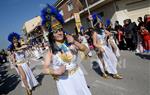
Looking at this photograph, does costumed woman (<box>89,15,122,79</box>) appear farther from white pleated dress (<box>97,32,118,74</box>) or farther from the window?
the window

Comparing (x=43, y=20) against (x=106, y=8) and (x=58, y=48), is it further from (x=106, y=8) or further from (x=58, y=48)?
(x=106, y=8)

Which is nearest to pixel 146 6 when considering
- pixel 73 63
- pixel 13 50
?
pixel 13 50

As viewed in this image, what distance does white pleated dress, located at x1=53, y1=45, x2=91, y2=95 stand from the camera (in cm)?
352

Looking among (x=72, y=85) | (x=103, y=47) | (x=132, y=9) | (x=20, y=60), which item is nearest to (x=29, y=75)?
(x=20, y=60)

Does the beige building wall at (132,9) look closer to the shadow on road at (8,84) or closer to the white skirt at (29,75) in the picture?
the shadow on road at (8,84)

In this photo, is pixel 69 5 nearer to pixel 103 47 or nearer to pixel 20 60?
pixel 20 60

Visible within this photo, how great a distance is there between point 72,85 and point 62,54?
0.48 m

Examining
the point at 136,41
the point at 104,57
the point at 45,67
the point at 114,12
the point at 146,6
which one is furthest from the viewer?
the point at 114,12

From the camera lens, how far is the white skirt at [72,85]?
3531mm

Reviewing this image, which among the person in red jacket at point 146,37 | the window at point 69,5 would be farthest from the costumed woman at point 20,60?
the window at point 69,5

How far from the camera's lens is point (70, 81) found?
3553 mm

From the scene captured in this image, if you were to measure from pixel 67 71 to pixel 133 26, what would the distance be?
9.35 meters

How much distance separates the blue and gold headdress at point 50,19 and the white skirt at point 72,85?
2.41 feet

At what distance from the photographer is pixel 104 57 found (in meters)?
7.41
